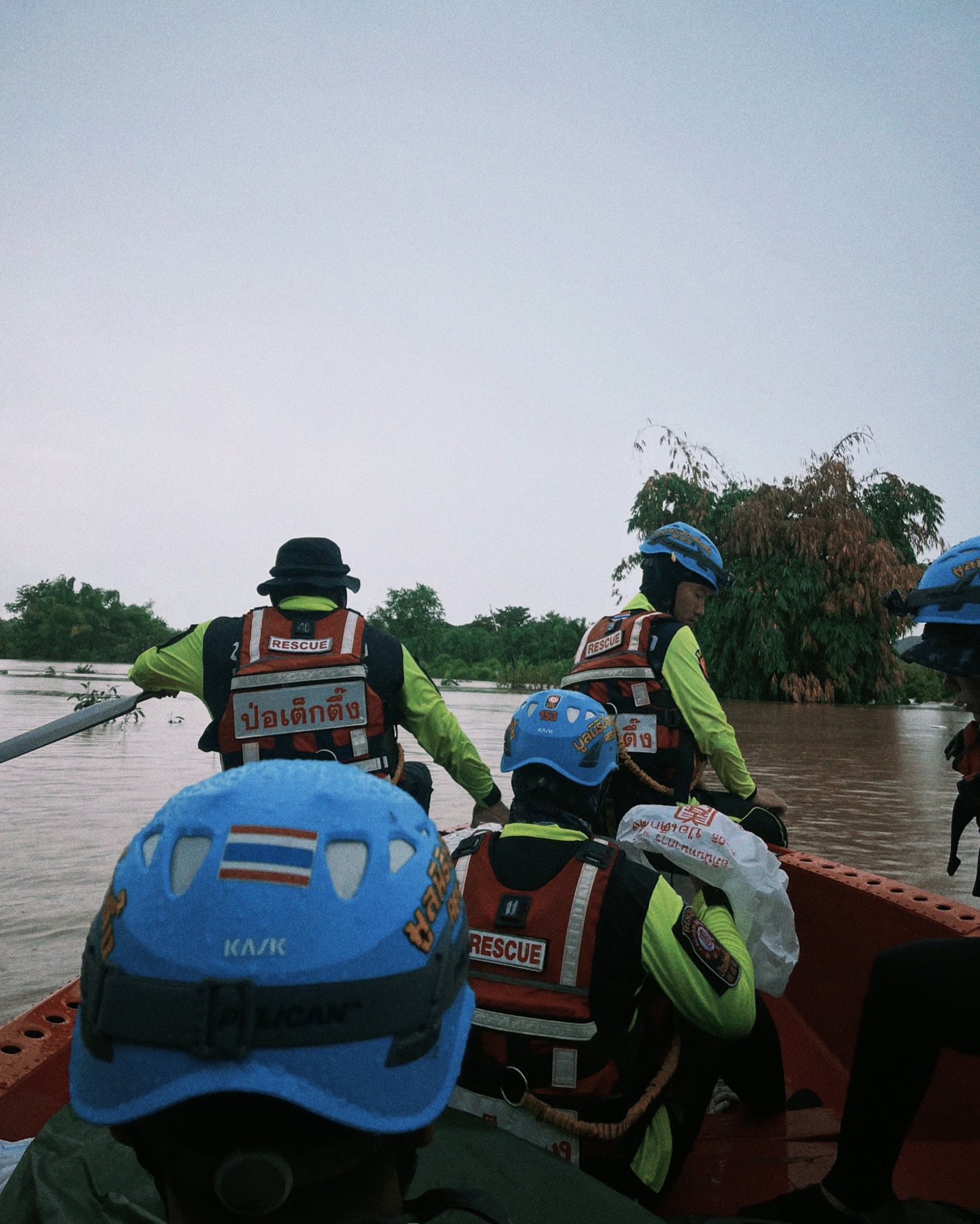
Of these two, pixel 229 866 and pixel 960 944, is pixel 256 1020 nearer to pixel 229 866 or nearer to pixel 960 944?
pixel 229 866

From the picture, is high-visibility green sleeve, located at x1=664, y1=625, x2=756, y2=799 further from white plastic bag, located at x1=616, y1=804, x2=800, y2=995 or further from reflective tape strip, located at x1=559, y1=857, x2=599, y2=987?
reflective tape strip, located at x1=559, y1=857, x2=599, y2=987

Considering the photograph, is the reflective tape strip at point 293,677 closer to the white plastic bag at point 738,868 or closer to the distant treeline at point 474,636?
the white plastic bag at point 738,868

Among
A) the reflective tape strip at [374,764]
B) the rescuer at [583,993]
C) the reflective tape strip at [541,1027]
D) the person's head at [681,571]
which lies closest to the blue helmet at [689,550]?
the person's head at [681,571]

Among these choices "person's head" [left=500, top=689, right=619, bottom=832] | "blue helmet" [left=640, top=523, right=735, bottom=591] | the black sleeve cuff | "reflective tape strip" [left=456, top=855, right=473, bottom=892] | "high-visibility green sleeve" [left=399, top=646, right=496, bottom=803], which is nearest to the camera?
"reflective tape strip" [left=456, top=855, right=473, bottom=892]

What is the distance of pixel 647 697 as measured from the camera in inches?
158

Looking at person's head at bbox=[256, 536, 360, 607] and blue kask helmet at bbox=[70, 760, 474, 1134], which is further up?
person's head at bbox=[256, 536, 360, 607]

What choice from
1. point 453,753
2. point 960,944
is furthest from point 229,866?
point 453,753

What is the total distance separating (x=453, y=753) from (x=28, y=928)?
248 centimetres

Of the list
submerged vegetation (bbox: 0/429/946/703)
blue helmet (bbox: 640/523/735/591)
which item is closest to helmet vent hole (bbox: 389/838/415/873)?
blue helmet (bbox: 640/523/735/591)

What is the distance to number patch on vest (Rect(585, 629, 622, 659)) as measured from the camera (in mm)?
4078

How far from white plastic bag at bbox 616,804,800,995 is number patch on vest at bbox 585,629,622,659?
134 cm

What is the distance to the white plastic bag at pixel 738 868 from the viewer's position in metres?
2.64

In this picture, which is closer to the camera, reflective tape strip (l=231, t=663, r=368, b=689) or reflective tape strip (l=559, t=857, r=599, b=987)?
reflective tape strip (l=559, t=857, r=599, b=987)

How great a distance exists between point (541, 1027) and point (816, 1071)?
1.90m
